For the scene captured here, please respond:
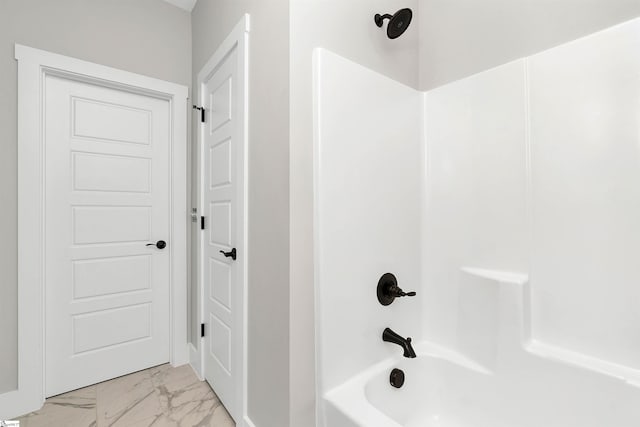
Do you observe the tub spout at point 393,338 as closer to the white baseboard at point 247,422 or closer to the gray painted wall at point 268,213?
the gray painted wall at point 268,213

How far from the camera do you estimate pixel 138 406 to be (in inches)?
69.0

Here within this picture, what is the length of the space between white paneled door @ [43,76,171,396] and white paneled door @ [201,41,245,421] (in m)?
0.46

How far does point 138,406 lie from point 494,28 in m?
2.88

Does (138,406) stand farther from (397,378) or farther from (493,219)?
(493,219)

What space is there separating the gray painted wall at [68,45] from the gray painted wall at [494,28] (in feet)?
6.03

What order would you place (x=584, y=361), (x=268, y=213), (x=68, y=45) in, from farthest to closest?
(x=68, y=45), (x=268, y=213), (x=584, y=361)

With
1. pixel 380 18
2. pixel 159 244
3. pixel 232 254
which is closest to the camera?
pixel 380 18

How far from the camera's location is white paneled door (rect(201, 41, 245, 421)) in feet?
5.20

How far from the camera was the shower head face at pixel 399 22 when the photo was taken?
1329 mm

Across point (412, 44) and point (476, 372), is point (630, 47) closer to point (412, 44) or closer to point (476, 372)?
point (412, 44)

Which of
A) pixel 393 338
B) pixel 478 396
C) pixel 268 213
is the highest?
pixel 268 213

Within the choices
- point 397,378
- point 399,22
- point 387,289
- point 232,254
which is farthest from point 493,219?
point 232,254

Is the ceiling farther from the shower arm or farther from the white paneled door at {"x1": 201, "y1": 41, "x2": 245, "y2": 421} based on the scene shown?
the shower arm

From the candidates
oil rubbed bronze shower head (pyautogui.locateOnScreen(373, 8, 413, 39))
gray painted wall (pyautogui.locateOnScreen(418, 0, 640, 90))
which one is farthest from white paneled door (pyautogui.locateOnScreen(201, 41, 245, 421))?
gray painted wall (pyautogui.locateOnScreen(418, 0, 640, 90))
